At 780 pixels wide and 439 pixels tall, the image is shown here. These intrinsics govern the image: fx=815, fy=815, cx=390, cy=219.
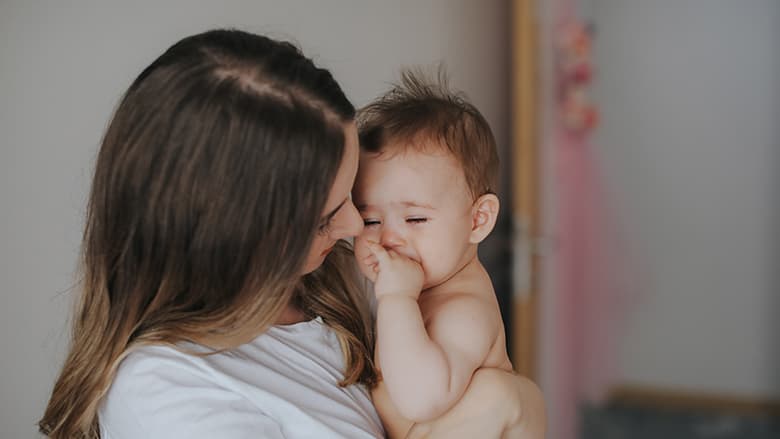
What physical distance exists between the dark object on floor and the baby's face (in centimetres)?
245

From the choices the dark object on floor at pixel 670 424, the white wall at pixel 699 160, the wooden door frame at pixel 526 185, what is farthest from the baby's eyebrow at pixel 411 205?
the dark object on floor at pixel 670 424

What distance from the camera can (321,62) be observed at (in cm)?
172

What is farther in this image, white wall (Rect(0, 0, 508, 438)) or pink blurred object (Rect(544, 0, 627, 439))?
pink blurred object (Rect(544, 0, 627, 439))

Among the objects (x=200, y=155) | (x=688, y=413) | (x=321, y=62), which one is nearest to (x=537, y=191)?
(x=321, y=62)

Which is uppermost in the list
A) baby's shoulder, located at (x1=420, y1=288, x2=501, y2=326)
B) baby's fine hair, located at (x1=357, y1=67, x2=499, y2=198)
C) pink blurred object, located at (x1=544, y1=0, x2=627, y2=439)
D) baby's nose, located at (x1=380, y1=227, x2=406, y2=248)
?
baby's fine hair, located at (x1=357, y1=67, x2=499, y2=198)

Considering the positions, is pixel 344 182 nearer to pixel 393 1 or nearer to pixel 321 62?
pixel 321 62

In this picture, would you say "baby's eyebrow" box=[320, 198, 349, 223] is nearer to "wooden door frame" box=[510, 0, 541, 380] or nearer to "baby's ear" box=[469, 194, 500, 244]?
"baby's ear" box=[469, 194, 500, 244]

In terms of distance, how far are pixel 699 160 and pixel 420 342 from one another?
274 cm

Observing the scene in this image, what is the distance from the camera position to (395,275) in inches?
41.8

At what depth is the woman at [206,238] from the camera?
872 millimetres

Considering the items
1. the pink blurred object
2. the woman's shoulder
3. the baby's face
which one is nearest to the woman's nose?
the baby's face

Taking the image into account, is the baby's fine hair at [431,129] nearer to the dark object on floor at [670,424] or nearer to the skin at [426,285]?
the skin at [426,285]

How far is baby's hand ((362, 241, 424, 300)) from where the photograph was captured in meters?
1.06

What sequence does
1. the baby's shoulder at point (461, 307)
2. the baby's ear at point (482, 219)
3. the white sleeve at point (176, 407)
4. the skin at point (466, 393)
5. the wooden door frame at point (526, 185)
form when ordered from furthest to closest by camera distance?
the wooden door frame at point (526, 185), the baby's ear at point (482, 219), the baby's shoulder at point (461, 307), the skin at point (466, 393), the white sleeve at point (176, 407)
